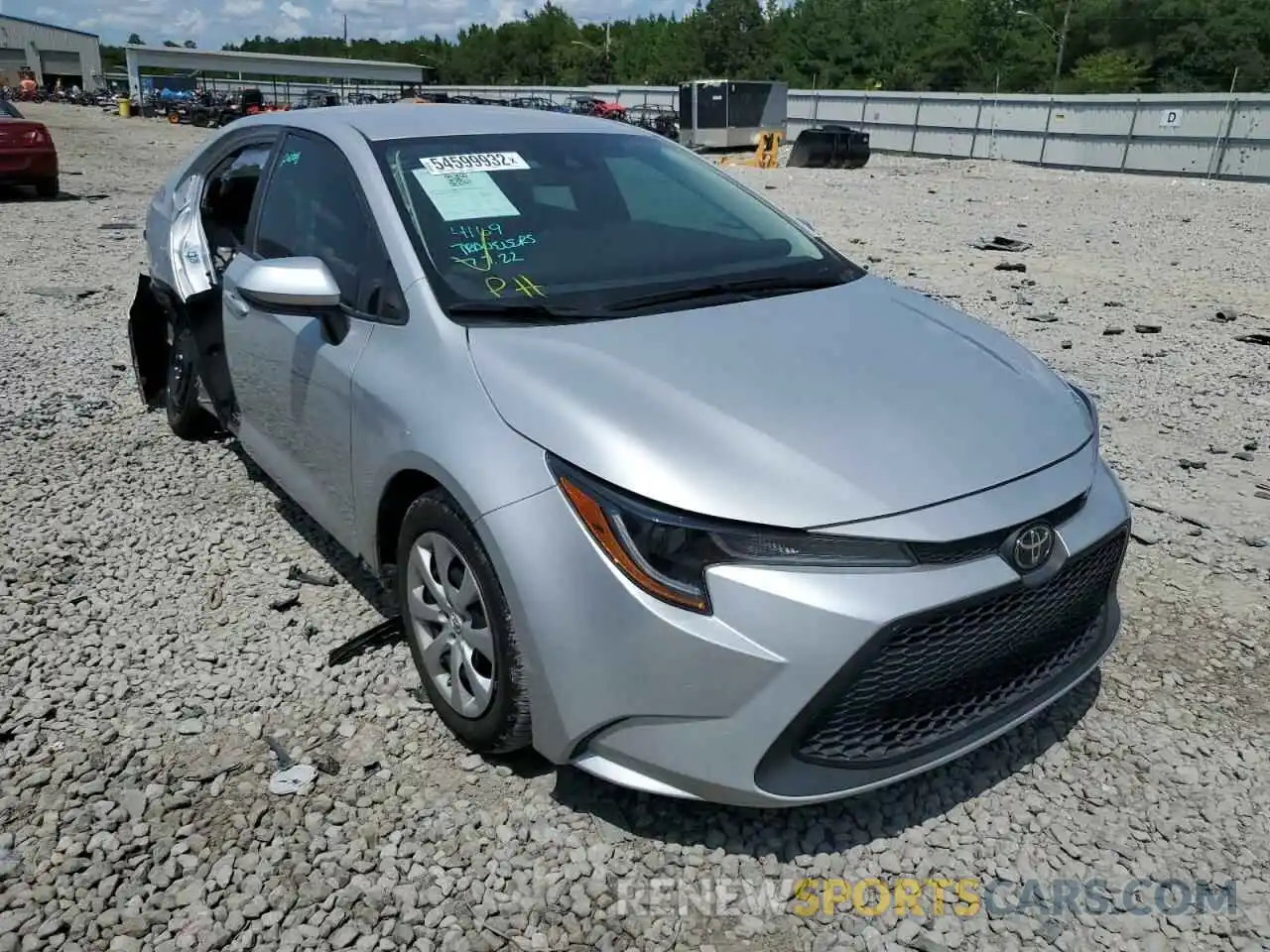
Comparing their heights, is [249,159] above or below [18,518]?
above

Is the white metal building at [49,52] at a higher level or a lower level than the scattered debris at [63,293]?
higher

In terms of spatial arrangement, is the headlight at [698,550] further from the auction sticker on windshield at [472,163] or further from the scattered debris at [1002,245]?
the scattered debris at [1002,245]

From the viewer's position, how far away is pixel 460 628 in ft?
8.51

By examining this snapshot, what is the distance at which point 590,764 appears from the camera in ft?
7.59

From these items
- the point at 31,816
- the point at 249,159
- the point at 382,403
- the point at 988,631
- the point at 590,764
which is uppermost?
the point at 249,159

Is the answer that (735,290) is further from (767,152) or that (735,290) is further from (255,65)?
(255,65)

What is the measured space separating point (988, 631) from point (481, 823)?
135cm

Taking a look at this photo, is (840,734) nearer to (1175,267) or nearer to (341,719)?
(341,719)

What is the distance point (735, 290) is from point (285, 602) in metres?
1.95

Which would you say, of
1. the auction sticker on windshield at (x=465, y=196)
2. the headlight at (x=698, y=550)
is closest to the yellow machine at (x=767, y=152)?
the auction sticker on windshield at (x=465, y=196)

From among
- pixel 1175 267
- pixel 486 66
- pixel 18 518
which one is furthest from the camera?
pixel 486 66

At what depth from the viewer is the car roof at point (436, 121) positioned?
134 inches

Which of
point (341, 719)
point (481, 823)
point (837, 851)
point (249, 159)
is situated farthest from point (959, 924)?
point (249, 159)

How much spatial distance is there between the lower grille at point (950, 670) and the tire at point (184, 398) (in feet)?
12.0
